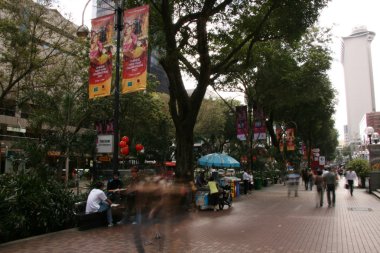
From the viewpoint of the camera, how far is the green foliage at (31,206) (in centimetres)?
948

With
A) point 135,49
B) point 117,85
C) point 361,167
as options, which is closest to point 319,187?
point 117,85

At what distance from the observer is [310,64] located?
95.6 ft

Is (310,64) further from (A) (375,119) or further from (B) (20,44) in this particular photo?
(A) (375,119)

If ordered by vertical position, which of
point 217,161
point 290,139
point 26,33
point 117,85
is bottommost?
point 217,161

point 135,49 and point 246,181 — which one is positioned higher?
point 135,49

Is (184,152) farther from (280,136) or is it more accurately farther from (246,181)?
(280,136)

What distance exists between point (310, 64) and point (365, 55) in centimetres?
12422

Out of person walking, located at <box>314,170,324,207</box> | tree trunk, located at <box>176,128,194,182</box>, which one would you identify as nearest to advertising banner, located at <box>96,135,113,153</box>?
tree trunk, located at <box>176,128,194,182</box>

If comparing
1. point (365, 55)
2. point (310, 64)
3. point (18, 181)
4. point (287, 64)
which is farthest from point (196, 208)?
point (365, 55)

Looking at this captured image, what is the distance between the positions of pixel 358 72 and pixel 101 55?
147m

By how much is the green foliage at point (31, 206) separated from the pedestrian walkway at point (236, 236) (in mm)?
343

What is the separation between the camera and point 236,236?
10.5 meters

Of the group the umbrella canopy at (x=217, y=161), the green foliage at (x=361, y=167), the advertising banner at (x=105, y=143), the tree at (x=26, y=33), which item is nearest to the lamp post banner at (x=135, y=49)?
the advertising banner at (x=105, y=143)

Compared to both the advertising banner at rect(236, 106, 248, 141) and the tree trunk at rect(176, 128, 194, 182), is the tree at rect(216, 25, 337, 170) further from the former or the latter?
the tree trunk at rect(176, 128, 194, 182)
